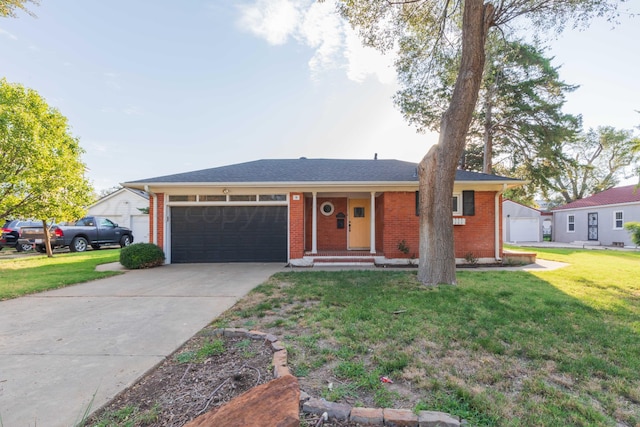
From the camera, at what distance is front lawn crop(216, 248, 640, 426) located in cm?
213

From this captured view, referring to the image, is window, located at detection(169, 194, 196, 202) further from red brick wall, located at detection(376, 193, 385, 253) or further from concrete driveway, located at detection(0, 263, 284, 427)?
red brick wall, located at detection(376, 193, 385, 253)

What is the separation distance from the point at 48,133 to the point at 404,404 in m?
14.8

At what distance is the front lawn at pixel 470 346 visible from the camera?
213cm

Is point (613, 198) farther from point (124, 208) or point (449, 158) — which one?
point (124, 208)

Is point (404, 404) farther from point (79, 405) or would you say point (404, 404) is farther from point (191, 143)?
point (191, 143)

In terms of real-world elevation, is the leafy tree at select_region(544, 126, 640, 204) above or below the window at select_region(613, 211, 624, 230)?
above

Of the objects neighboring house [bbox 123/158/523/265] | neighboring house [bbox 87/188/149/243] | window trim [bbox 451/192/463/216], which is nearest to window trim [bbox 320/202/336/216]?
neighboring house [bbox 123/158/523/265]

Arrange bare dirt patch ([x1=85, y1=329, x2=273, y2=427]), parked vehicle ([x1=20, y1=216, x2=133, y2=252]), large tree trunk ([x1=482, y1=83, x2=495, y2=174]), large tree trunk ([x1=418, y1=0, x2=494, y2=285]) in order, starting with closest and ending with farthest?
bare dirt patch ([x1=85, y1=329, x2=273, y2=427]) → large tree trunk ([x1=418, y1=0, x2=494, y2=285]) → parked vehicle ([x1=20, y1=216, x2=133, y2=252]) → large tree trunk ([x1=482, y1=83, x2=495, y2=174])

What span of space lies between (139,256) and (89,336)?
5.70 metres

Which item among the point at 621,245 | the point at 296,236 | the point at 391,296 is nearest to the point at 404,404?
the point at 391,296

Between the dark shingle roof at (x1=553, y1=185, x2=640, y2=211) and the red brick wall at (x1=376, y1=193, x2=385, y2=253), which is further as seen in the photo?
the dark shingle roof at (x1=553, y1=185, x2=640, y2=211)

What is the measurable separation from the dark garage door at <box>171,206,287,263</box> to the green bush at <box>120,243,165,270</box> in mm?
899

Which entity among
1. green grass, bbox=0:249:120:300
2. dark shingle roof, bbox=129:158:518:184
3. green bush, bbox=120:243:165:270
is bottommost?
green grass, bbox=0:249:120:300

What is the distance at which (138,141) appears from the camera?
18125 millimetres
